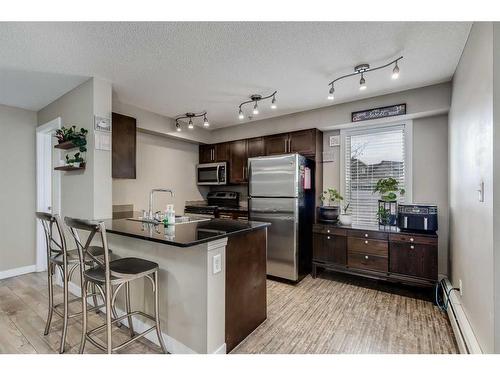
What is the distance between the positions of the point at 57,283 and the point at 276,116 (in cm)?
408

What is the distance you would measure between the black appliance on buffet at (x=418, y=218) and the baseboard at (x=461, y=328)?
693 mm

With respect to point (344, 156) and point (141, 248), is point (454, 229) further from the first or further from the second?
point (141, 248)

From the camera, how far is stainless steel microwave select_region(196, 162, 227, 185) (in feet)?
15.2

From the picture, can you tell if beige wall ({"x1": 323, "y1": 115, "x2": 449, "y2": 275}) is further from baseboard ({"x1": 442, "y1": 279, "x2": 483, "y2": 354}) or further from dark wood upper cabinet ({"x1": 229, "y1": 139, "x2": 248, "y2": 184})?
dark wood upper cabinet ({"x1": 229, "y1": 139, "x2": 248, "y2": 184})

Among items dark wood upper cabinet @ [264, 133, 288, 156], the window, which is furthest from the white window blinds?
dark wood upper cabinet @ [264, 133, 288, 156]

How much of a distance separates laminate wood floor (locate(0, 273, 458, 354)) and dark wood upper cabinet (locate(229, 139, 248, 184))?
202 centimetres

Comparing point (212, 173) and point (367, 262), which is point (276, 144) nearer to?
point (212, 173)

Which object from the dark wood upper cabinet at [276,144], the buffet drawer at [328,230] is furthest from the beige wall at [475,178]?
the dark wood upper cabinet at [276,144]

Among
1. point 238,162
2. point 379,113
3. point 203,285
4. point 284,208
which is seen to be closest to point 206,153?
point 238,162

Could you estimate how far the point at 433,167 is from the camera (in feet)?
10.3

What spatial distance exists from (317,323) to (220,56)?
8.82ft

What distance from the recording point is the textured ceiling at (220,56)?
188cm

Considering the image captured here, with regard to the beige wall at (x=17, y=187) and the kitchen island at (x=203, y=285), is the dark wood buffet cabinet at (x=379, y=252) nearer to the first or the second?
the kitchen island at (x=203, y=285)

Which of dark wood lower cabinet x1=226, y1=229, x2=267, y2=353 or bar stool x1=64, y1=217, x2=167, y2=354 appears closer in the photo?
bar stool x1=64, y1=217, x2=167, y2=354
